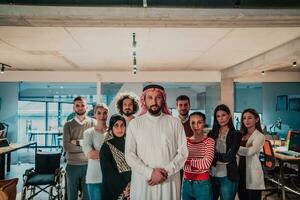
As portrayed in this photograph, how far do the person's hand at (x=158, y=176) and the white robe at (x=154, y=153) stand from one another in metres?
0.03

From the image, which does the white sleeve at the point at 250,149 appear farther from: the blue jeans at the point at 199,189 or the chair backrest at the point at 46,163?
the chair backrest at the point at 46,163

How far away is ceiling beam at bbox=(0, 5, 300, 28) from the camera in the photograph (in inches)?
97.7

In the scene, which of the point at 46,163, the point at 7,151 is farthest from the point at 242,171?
the point at 7,151

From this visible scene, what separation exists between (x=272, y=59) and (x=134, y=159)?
12.5 ft

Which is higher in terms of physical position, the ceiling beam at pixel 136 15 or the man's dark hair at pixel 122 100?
the ceiling beam at pixel 136 15

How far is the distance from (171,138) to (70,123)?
1708 millimetres

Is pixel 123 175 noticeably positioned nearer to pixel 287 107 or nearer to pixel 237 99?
pixel 287 107

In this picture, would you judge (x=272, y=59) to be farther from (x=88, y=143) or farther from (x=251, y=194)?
(x=88, y=143)

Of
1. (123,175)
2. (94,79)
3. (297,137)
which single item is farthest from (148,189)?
(94,79)

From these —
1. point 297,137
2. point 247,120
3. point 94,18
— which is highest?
point 94,18

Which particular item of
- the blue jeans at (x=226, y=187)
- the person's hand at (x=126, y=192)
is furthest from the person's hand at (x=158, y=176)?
the blue jeans at (x=226, y=187)

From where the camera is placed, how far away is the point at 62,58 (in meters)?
5.93

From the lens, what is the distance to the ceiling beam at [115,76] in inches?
307

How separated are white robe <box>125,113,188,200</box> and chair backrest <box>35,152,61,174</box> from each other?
2.55 m
